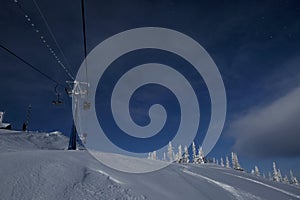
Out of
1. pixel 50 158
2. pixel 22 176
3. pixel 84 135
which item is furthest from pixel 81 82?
pixel 22 176

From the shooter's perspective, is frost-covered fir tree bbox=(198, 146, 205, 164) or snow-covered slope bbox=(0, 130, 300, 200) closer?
snow-covered slope bbox=(0, 130, 300, 200)

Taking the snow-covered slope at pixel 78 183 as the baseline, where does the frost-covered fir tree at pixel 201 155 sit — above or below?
below

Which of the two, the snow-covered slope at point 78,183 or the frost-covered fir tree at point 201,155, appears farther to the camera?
the frost-covered fir tree at point 201,155

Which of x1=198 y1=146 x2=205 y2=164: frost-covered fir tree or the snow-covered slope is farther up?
the snow-covered slope

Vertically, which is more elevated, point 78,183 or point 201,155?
point 78,183

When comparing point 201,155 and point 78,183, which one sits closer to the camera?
point 78,183

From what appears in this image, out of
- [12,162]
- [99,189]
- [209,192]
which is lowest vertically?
[209,192]

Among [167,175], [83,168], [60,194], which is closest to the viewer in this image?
[60,194]

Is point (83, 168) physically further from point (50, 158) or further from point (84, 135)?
point (84, 135)

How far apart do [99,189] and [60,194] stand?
2.50 feet

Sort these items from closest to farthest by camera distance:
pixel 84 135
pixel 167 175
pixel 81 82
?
pixel 167 175 < pixel 81 82 < pixel 84 135

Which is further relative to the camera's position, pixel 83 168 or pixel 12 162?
pixel 83 168

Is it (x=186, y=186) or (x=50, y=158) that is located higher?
(x=50, y=158)

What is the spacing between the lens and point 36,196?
3559 mm
